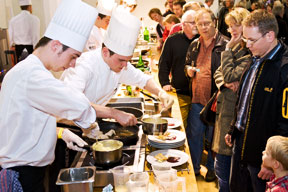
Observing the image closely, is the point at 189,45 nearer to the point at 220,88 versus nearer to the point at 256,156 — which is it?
the point at 220,88

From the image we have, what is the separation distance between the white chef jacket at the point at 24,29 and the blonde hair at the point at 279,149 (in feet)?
15.1

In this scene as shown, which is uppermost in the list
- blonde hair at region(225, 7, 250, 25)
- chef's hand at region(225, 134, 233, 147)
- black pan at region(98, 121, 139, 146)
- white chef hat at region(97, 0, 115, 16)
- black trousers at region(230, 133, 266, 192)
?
white chef hat at region(97, 0, 115, 16)

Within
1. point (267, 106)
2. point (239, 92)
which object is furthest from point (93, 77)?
point (267, 106)

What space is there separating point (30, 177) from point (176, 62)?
7.17 feet

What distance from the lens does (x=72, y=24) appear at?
1.63m

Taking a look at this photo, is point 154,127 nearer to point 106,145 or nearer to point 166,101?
point 106,145

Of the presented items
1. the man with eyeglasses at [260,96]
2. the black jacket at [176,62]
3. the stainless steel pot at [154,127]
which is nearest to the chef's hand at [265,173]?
the man with eyeglasses at [260,96]

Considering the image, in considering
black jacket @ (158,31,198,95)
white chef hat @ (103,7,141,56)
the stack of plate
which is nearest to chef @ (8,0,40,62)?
black jacket @ (158,31,198,95)

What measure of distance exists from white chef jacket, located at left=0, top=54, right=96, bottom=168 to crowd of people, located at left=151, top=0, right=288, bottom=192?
1.08 metres

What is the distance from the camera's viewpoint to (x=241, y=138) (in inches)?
82.4

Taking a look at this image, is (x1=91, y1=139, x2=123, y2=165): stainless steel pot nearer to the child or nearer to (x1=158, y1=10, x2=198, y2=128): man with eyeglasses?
the child

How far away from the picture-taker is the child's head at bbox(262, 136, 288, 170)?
67.2 inches

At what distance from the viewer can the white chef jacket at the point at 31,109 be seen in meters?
Result: 1.39

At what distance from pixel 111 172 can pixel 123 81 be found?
1.16 metres
